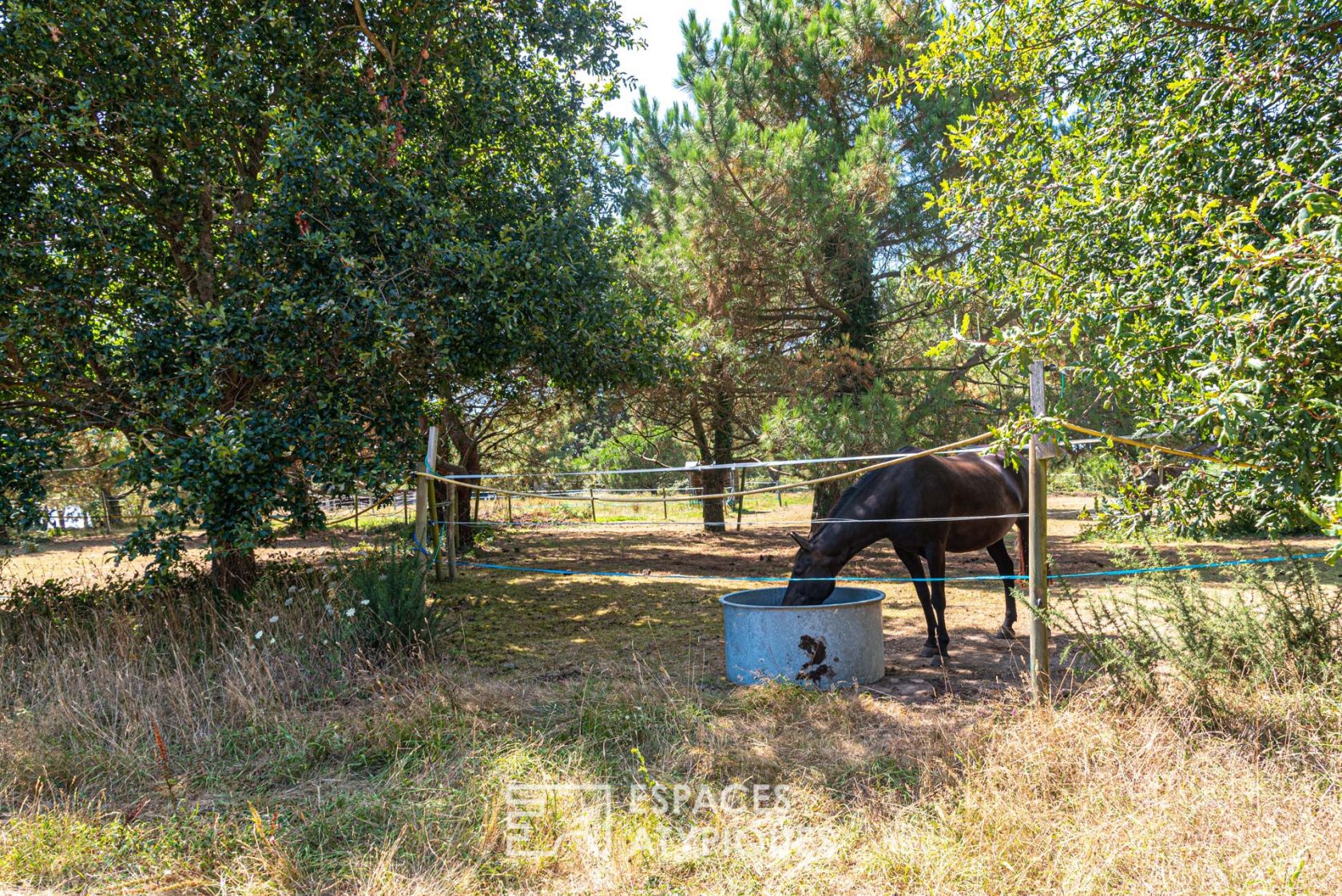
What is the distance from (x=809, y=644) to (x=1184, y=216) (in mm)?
2662

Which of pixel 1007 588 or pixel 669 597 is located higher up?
pixel 1007 588

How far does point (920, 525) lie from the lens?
5285mm

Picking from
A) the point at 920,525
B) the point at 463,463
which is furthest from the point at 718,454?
the point at 920,525

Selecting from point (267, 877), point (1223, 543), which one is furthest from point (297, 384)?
point (1223, 543)

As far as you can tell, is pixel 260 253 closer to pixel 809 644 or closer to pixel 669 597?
pixel 809 644

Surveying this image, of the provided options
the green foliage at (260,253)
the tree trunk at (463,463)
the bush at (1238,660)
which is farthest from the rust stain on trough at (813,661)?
the tree trunk at (463,463)

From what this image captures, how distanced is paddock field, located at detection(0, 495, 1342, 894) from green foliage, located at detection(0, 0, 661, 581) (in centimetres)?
114

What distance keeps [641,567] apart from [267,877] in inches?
287

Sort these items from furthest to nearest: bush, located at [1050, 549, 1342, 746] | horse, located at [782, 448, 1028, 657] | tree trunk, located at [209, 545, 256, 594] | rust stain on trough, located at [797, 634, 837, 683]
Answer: tree trunk, located at [209, 545, 256, 594] → horse, located at [782, 448, 1028, 657] → rust stain on trough, located at [797, 634, 837, 683] → bush, located at [1050, 549, 1342, 746]

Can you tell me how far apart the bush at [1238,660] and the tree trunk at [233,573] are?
220 inches

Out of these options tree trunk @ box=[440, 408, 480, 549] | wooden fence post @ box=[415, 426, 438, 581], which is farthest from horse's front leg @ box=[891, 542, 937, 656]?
tree trunk @ box=[440, 408, 480, 549]

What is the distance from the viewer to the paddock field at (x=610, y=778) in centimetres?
259

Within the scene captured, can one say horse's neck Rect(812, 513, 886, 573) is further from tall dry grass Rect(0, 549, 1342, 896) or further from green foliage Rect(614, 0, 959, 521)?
green foliage Rect(614, 0, 959, 521)

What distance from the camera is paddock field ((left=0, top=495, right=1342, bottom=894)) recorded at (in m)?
2.59
